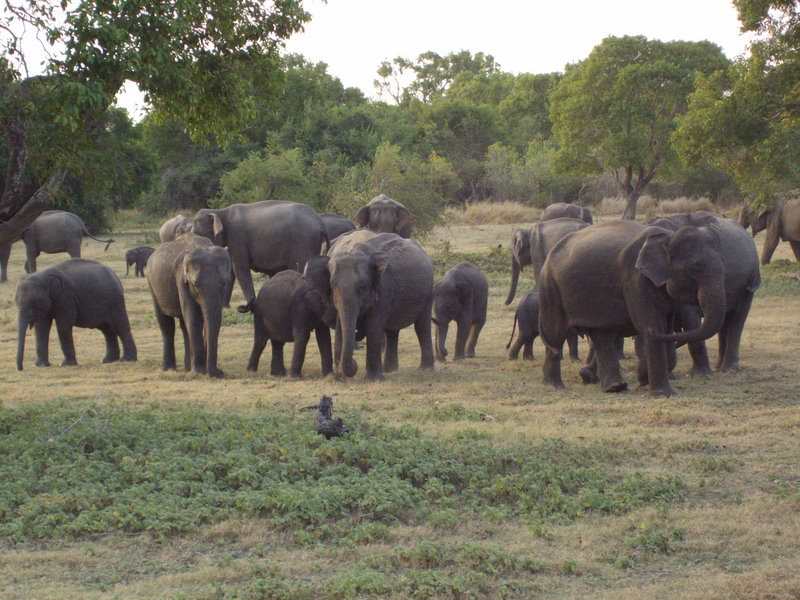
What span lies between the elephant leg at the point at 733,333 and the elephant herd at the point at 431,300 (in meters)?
0.02

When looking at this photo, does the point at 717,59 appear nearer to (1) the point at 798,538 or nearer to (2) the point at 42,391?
(2) the point at 42,391

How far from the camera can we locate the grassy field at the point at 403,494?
5.62 metres

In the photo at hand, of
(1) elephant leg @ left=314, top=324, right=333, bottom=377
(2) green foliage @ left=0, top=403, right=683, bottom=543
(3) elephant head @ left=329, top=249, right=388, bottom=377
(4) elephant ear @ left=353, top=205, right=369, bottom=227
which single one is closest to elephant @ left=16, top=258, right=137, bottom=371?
(1) elephant leg @ left=314, top=324, right=333, bottom=377

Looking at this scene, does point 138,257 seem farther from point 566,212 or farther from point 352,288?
point 352,288

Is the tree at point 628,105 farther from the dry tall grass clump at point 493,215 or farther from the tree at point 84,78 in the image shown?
the tree at point 84,78

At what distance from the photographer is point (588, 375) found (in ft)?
39.3

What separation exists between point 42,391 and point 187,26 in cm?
456

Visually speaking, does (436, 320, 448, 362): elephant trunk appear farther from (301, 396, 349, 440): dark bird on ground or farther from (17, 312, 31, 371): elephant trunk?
(301, 396, 349, 440): dark bird on ground

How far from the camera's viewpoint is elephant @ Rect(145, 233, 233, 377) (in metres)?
12.2

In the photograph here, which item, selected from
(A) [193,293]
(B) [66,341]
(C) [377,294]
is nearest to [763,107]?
(C) [377,294]

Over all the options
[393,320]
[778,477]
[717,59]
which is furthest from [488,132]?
[778,477]

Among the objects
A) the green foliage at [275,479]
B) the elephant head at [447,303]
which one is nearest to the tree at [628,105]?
the elephant head at [447,303]

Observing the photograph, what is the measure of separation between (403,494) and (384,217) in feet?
31.3

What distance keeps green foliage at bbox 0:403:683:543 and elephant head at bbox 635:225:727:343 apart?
277 centimetres
